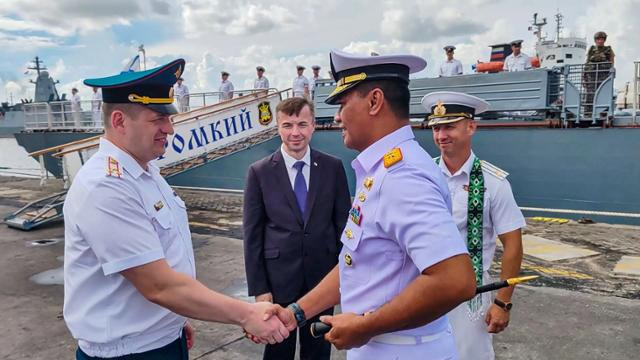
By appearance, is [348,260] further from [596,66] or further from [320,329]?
[596,66]

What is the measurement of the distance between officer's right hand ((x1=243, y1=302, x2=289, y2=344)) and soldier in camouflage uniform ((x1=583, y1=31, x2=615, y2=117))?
8.95m

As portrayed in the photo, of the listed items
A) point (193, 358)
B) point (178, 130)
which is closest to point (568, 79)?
point (178, 130)

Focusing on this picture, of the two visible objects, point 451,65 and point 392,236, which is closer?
point 392,236

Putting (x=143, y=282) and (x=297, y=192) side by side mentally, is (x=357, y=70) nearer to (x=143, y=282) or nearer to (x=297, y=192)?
(x=143, y=282)

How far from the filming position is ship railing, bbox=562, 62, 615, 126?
9.01 metres

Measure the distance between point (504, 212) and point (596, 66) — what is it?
8.42m

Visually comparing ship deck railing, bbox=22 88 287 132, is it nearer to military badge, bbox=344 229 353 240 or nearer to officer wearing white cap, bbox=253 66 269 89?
officer wearing white cap, bbox=253 66 269 89

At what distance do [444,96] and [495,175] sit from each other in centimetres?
54

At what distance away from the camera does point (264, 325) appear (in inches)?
83.4

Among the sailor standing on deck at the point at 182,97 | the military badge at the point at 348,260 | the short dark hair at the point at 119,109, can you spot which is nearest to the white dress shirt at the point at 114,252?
the short dark hair at the point at 119,109

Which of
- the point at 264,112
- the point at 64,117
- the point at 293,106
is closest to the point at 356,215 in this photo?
the point at 293,106

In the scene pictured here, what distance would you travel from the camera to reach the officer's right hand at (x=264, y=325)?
6.84 ft

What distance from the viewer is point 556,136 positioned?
9.39m

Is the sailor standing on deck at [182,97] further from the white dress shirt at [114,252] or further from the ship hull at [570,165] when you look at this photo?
the white dress shirt at [114,252]
